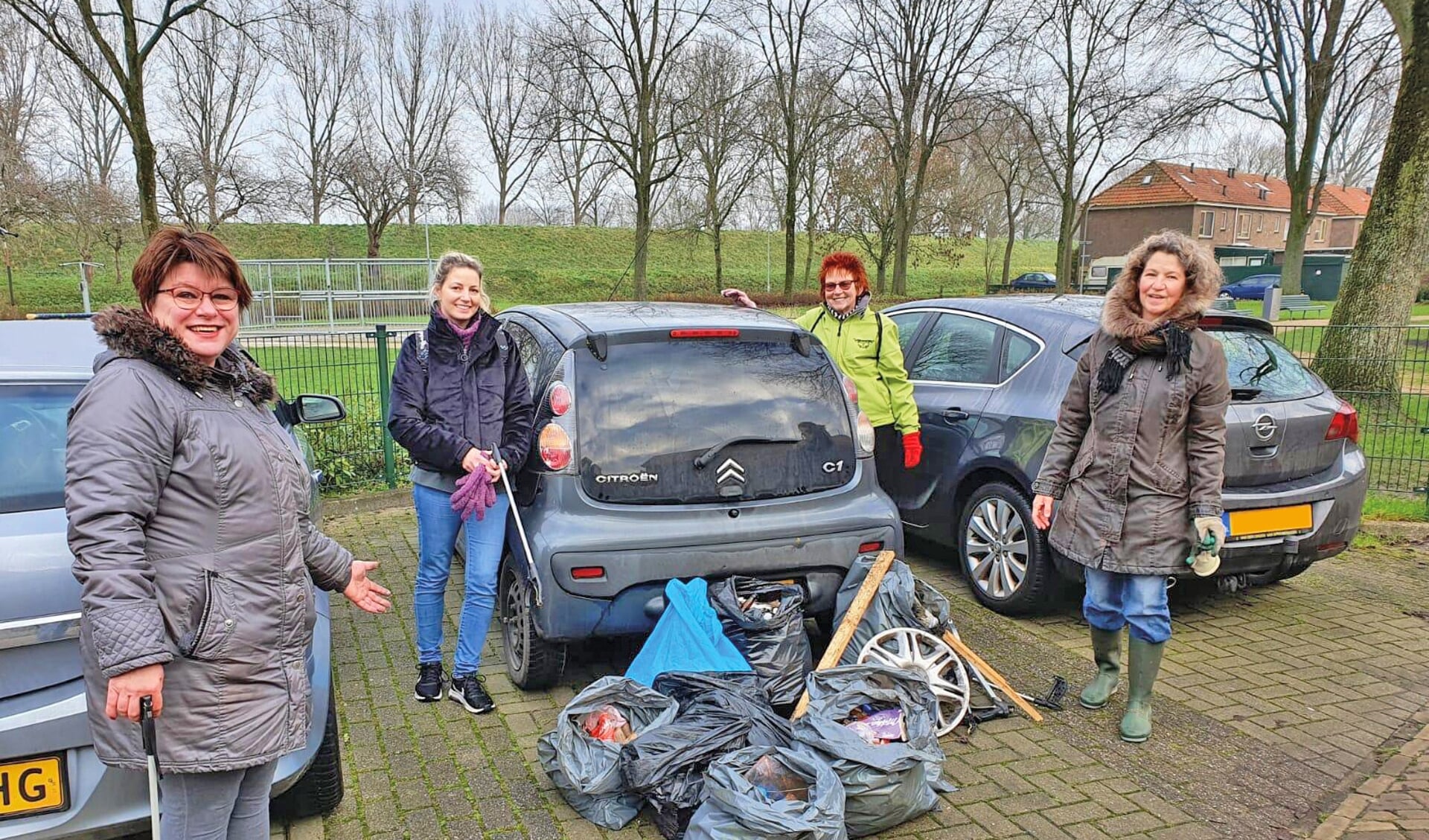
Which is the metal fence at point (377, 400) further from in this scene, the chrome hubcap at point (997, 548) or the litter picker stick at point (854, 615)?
the litter picker stick at point (854, 615)

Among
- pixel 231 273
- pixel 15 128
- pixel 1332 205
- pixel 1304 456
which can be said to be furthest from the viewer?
pixel 1332 205

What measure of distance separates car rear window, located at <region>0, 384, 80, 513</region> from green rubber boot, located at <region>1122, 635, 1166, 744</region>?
12.1 ft

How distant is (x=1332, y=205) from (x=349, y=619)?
81.4 m

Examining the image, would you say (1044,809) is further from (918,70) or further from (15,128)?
(15,128)

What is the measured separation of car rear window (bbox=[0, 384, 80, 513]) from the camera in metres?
2.48

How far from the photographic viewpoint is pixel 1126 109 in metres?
29.0

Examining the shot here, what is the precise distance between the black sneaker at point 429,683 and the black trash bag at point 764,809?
1.50 metres

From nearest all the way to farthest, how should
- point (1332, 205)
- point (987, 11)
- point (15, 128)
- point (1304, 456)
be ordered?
point (1304, 456) → point (15, 128) → point (987, 11) → point (1332, 205)

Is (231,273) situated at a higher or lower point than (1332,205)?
lower

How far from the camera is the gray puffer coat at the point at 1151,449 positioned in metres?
3.50

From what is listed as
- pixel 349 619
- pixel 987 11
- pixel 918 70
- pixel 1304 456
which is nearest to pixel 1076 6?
pixel 987 11

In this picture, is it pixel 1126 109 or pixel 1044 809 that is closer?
pixel 1044 809

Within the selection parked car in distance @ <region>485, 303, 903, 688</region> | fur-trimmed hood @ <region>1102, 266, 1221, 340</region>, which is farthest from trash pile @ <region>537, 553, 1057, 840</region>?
fur-trimmed hood @ <region>1102, 266, 1221, 340</region>

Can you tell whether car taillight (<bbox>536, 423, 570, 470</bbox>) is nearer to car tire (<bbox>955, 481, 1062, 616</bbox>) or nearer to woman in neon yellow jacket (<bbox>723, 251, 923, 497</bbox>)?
woman in neon yellow jacket (<bbox>723, 251, 923, 497</bbox>)
